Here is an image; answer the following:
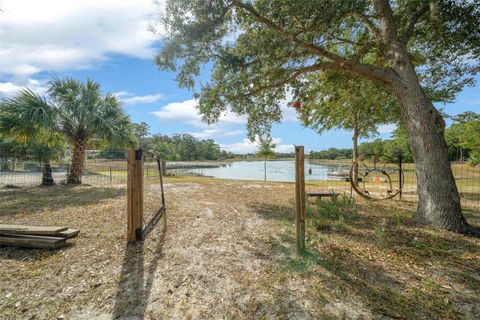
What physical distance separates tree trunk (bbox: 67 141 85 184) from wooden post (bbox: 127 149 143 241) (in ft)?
28.8

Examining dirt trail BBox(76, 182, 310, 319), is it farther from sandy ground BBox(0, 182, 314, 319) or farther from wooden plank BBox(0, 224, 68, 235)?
wooden plank BBox(0, 224, 68, 235)

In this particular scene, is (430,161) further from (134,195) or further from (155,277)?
(134,195)

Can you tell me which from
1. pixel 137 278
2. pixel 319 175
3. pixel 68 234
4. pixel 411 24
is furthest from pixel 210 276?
pixel 319 175

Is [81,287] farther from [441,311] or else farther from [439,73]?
[439,73]

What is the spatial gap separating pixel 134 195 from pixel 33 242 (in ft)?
4.97

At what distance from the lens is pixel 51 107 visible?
960cm

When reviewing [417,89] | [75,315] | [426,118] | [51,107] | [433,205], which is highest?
[51,107]

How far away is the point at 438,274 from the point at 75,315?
3.81 metres

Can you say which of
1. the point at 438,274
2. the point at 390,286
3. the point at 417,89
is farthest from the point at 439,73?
the point at 390,286

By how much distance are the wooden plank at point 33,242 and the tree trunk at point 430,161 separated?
20.5 ft

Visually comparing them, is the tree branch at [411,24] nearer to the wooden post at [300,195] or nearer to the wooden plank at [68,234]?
the wooden post at [300,195]

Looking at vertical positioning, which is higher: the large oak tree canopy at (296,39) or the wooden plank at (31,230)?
the large oak tree canopy at (296,39)

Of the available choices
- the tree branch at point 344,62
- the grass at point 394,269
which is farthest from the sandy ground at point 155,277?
the tree branch at point 344,62

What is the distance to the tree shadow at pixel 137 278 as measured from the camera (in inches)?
86.1
